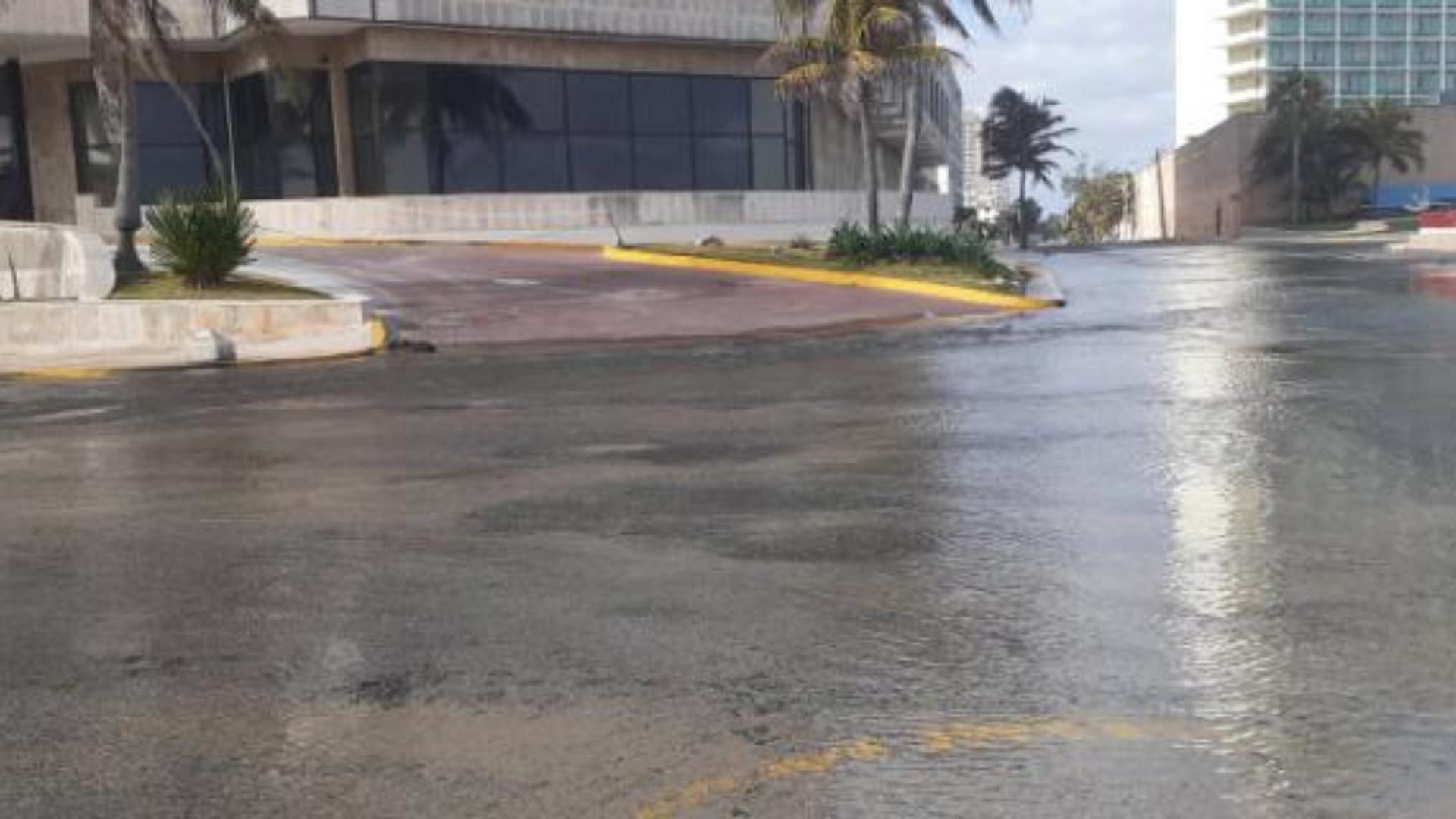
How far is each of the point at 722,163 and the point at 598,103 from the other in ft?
14.2

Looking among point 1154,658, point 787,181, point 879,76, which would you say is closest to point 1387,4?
point 787,181

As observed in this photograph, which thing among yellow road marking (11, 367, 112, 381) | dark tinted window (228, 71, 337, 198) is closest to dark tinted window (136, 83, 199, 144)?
dark tinted window (228, 71, 337, 198)

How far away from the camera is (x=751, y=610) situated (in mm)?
5816

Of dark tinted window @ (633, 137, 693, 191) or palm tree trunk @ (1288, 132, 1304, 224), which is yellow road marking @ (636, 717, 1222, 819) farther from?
palm tree trunk @ (1288, 132, 1304, 224)

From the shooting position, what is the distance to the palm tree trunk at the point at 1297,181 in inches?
3344

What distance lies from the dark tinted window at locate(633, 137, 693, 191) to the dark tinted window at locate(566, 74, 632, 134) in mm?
844

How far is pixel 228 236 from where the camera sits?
21016mm

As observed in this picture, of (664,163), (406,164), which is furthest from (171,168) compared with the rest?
(664,163)

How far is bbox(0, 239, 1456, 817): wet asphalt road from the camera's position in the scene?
13.5 feet

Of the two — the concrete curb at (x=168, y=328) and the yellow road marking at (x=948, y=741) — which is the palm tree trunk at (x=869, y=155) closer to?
the concrete curb at (x=168, y=328)

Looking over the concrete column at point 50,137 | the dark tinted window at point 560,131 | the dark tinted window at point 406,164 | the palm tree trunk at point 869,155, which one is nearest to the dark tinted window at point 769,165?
the dark tinted window at point 560,131

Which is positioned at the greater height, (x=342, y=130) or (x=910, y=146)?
(x=342, y=130)

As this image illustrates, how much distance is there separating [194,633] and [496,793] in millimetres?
2276

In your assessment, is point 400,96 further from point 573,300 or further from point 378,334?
point 378,334
